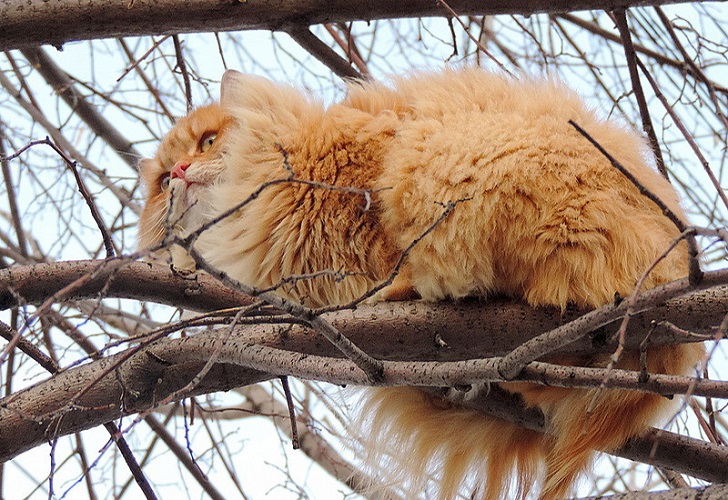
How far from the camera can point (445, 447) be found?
9.11 ft

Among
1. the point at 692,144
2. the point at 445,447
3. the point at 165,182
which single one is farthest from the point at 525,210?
the point at 165,182

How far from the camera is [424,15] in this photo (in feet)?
9.21

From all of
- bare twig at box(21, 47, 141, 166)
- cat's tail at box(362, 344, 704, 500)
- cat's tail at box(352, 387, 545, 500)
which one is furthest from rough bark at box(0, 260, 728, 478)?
bare twig at box(21, 47, 141, 166)

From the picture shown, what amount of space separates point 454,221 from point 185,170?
1250 mm

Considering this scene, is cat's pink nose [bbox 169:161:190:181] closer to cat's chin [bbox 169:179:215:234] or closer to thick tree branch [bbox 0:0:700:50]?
cat's chin [bbox 169:179:215:234]

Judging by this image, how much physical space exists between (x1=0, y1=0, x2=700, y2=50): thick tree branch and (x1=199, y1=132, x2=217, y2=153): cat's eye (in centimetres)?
58

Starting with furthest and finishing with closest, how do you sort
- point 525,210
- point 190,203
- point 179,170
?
point 179,170 < point 190,203 < point 525,210

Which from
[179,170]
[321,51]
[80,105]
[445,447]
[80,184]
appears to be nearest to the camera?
[80,184]

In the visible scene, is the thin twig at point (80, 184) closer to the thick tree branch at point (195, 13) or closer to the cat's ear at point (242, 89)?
the thick tree branch at point (195, 13)

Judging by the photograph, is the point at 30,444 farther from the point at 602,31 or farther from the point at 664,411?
the point at 602,31

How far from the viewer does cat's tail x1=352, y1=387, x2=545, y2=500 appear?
8.82 feet

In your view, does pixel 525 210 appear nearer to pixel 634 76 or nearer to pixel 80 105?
pixel 634 76

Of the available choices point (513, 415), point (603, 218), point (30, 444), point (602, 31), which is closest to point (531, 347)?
point (603, 218)

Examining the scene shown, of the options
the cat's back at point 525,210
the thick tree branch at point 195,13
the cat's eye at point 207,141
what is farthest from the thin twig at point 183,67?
the cat's back at point 525,210
